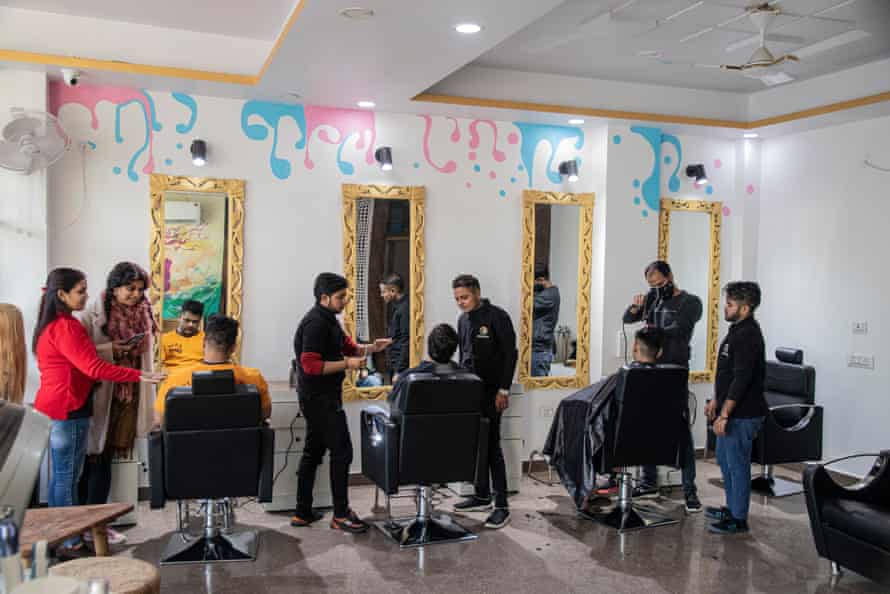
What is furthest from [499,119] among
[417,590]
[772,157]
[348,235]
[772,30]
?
[417,590]

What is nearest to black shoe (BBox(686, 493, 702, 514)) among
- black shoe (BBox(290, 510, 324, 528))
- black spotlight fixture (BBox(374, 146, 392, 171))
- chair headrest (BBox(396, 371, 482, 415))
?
chair headrest (BBox(396, 371, 482, 415))

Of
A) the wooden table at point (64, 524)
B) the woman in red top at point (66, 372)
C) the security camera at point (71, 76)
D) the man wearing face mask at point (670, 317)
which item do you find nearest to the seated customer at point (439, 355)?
the woman in red top at point (66, 372)

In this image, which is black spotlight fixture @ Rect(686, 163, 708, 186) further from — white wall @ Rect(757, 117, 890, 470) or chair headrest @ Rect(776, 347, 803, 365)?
chair headrest @ Rect(776, 347, 803, 365)

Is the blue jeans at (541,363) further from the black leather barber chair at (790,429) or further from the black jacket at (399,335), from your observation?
the black leather barber chair at (790,429)

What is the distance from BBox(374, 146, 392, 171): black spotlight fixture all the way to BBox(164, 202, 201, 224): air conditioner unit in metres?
1.13

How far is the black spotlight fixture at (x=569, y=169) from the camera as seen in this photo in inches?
209

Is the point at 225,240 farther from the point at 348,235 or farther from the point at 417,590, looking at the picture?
the point at 417,590

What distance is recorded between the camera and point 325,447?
400 cm

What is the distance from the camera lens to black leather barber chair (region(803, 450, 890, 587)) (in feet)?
10.4

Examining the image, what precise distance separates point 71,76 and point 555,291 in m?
3.20

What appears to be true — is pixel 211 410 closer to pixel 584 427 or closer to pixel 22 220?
pixel 22 220

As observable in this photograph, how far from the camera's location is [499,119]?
5156 mm

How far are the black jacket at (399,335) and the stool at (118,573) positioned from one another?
278 centimetres

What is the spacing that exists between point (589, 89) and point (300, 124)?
1903 millimetres
